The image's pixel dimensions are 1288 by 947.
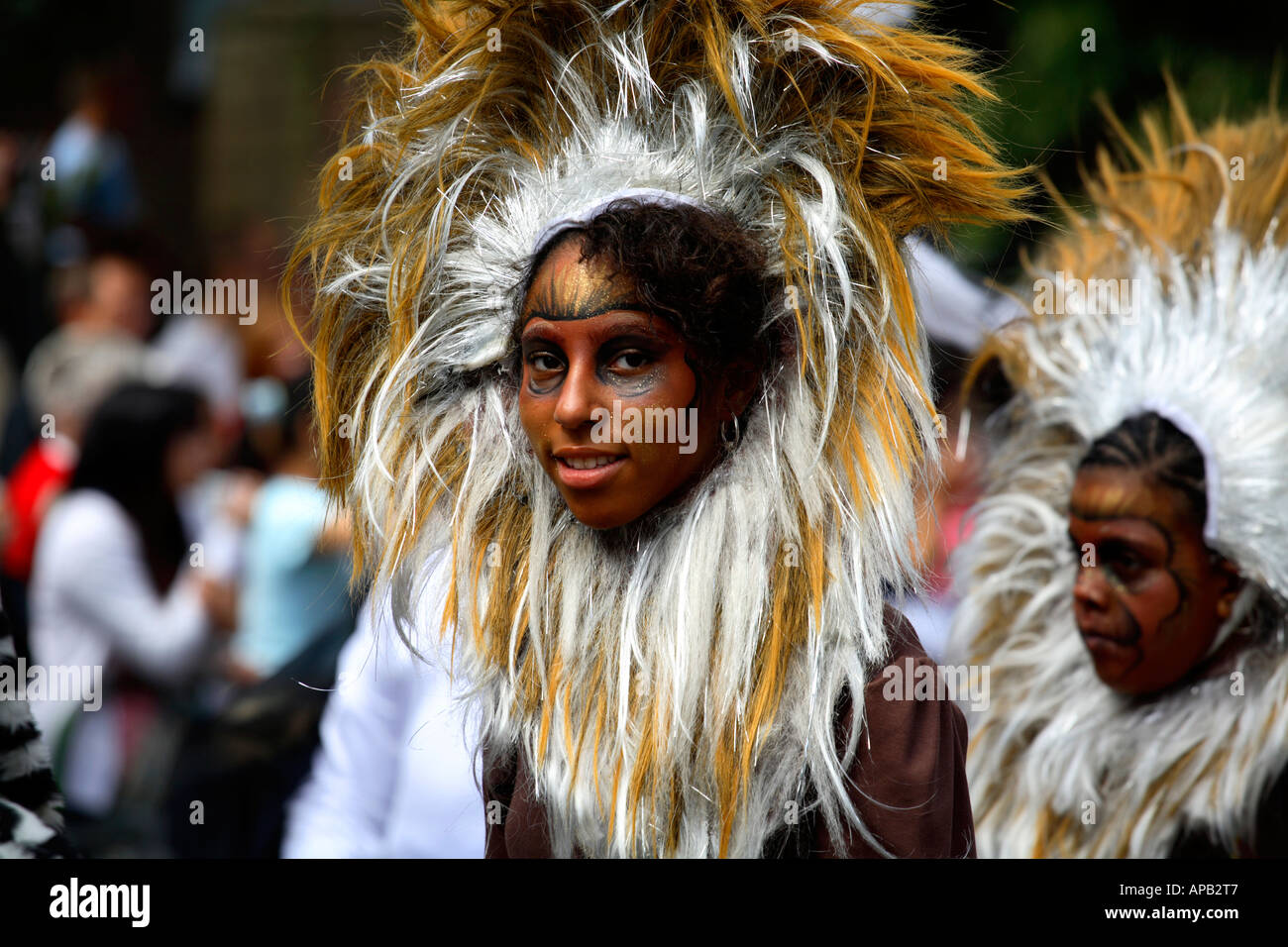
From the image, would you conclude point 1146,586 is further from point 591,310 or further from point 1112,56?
point 1112,56

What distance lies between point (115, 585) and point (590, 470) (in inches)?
89.3

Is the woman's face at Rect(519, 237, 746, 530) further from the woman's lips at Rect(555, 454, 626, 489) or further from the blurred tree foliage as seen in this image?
the blurred tree foliage

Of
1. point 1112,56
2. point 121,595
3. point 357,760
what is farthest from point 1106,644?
point 121,595

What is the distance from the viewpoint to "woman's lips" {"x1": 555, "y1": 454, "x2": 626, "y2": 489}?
1.75 meters

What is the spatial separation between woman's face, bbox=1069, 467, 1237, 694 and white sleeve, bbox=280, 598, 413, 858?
4.02 feet

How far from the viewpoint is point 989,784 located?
2.61 meters

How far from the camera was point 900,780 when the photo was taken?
66.7 inches

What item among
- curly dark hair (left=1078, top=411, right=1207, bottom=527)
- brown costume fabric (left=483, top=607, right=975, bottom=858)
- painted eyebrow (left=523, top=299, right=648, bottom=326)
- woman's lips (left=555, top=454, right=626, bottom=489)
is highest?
painted eyebrow (left=523, top=299, right=648, bottom=326)

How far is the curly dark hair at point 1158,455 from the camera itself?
238cm

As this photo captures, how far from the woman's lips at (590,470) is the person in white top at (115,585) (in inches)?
82.2

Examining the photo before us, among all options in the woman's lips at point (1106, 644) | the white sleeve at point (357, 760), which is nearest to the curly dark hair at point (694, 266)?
the white sleeve at point (357, 760)

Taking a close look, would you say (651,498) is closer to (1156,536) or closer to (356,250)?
(356,250)

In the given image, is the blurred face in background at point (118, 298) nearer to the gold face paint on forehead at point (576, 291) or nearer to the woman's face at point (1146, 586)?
the gold face paint on forehead at point (576, 291)

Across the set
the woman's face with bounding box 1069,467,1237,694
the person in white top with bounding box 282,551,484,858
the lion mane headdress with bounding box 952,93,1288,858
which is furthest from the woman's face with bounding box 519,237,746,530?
the lion mane headdress with bounding box 952,93,1288,858
